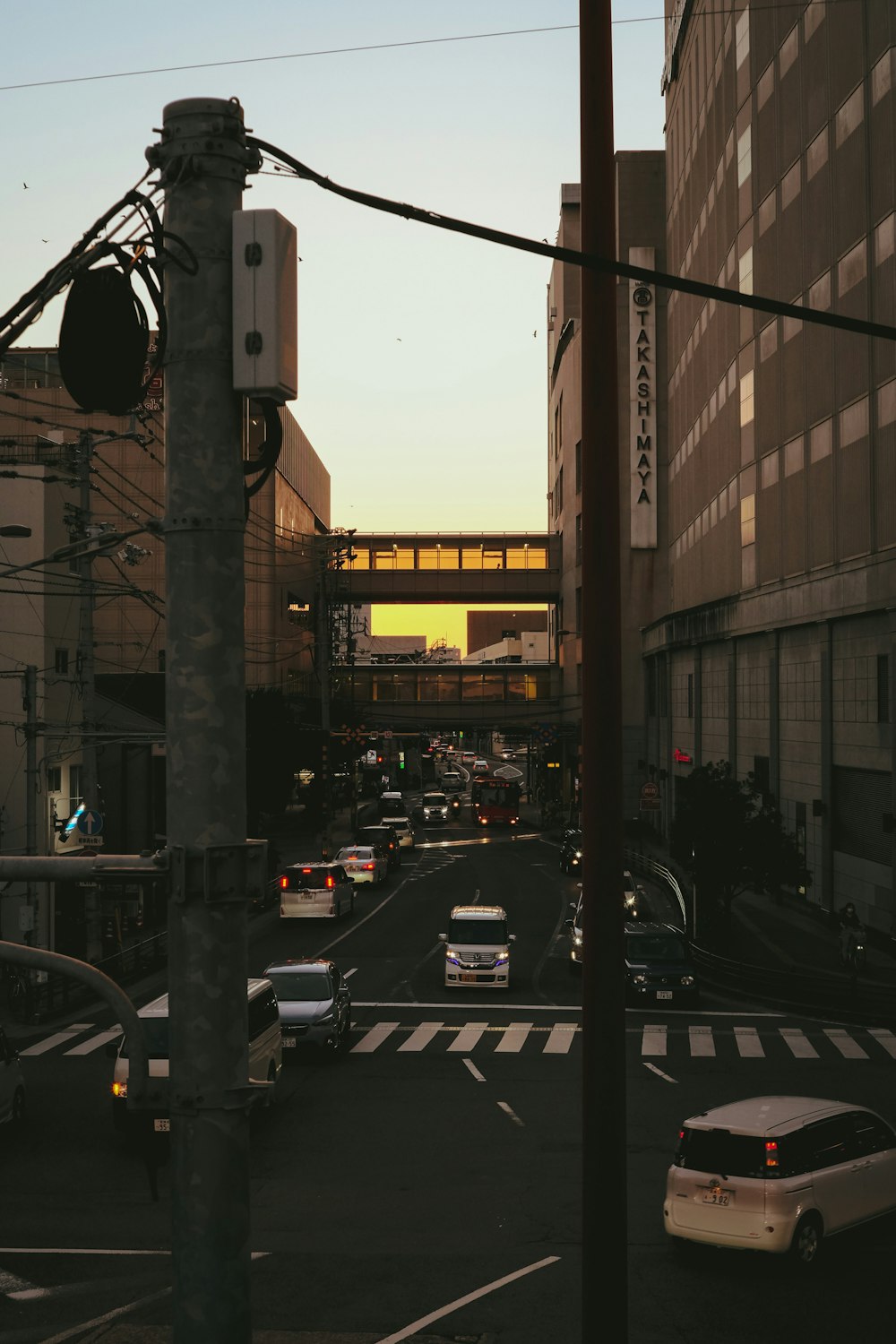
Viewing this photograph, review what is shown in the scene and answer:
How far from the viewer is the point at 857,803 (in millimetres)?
40781

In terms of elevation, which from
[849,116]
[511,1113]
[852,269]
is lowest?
[511,1113]

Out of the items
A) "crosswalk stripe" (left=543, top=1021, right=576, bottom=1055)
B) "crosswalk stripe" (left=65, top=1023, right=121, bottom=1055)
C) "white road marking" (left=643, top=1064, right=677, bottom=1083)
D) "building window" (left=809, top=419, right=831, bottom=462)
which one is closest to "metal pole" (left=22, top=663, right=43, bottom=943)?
"crosswalk stripe" (left=65, top=1023, right=121, bottom=1055)

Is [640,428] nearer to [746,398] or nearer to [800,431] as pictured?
[746,398]

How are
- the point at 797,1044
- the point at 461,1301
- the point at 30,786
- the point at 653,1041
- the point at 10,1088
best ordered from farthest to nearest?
the point at 30,786 → the point at 653,1041 → the point at 797,1044 → the point at 10,1088 → the point at 461,1301

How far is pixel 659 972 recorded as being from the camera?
32.3 metres

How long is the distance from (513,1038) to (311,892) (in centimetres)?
1949

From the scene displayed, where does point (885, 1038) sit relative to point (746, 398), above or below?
below

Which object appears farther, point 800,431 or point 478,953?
point 800,431

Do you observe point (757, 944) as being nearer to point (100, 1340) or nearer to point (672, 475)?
point (100, 1340)

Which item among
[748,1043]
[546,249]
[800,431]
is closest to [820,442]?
[800,431]

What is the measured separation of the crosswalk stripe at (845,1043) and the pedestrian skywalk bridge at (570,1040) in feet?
0.06

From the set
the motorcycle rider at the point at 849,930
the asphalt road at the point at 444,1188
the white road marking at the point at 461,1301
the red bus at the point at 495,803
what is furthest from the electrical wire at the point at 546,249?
the red bus at the point at 495,803

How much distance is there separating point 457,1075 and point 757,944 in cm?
1756

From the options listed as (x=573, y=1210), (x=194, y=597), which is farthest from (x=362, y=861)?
(x=194, y=597)
